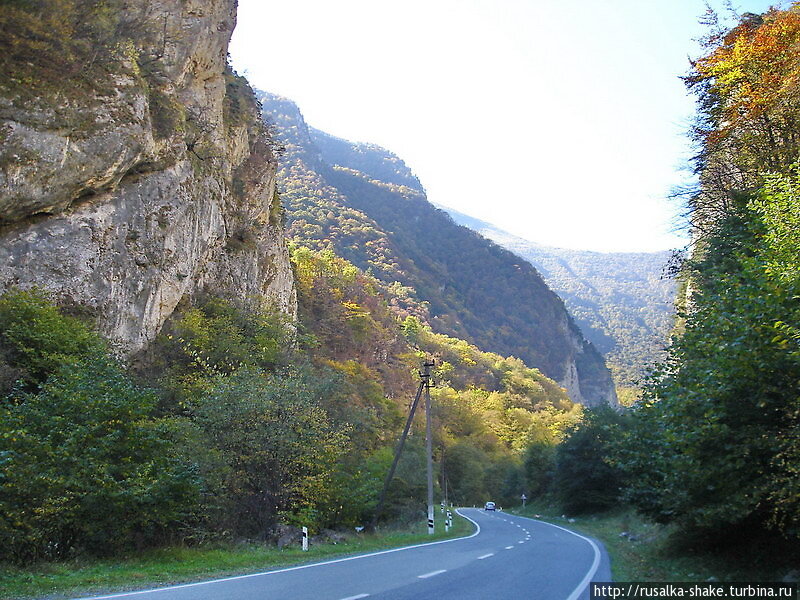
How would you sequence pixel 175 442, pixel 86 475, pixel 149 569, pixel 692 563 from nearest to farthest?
pixel 149 569 < pixel 86 475 < pixel 692 563 < pixel 175 442

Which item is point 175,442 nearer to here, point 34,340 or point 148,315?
point 34,340

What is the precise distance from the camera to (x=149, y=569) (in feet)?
35.5

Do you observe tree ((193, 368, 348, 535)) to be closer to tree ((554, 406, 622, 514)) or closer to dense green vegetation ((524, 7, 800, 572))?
dense green vegetation ((524, 7, 800, 572))

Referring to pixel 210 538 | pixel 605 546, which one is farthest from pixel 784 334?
pixel 605 546

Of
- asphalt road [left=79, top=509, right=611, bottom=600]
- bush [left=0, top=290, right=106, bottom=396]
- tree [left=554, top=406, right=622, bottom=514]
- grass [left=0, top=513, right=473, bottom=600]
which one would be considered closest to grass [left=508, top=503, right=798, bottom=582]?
asphalt road [left=79, top=509, right=611, bottom=600]

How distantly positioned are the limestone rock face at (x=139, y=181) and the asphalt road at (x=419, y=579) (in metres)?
14.9

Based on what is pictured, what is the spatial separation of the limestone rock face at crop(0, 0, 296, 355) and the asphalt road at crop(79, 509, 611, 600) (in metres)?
14.9

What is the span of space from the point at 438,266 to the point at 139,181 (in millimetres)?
132628

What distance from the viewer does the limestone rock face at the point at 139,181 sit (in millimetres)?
20250

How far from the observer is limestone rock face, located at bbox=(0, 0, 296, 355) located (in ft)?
66.4

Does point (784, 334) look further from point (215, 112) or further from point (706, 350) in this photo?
point (215, 112)

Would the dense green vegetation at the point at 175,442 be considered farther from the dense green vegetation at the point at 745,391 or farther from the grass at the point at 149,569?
the dense green vegetation at the point at 745,391

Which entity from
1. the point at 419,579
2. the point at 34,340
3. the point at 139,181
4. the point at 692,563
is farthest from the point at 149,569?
the point at 139,181

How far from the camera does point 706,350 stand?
416 inches
